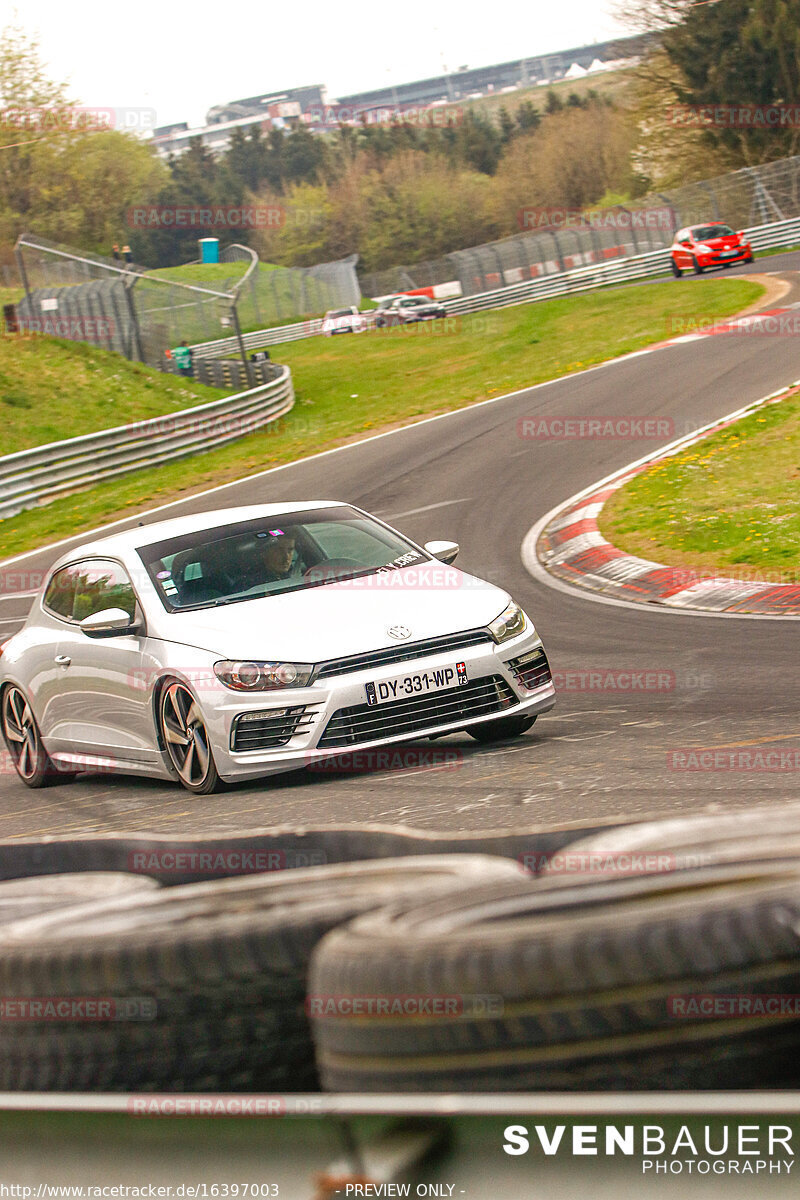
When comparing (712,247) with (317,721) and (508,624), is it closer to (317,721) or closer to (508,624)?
(508,624)

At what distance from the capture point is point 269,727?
6547 mm

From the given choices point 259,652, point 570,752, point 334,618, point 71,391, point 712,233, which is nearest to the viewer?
point 259,652

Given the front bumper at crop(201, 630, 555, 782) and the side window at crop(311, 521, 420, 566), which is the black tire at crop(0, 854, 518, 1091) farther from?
the side window at crop(311, 521, 420, 566)

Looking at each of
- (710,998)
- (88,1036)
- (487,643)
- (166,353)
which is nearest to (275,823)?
(487,643)

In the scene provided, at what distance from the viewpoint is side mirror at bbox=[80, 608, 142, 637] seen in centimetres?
720

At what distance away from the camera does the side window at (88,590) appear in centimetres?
759

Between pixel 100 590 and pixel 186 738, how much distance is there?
4.61ft

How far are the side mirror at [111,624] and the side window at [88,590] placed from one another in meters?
0.17

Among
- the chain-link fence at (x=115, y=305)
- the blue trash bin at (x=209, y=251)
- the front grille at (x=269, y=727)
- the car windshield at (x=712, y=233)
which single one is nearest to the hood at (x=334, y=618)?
the front grille at (x=269, y=727)

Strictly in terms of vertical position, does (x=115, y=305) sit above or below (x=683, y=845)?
above

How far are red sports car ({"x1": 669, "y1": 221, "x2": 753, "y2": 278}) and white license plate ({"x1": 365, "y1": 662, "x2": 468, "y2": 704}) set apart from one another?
126 feet

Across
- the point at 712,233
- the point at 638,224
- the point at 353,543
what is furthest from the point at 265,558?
the point at 638,224

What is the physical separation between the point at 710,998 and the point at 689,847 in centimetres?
78

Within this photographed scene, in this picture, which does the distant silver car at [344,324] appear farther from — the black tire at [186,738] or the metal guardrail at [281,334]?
the black tire at [186,738]
